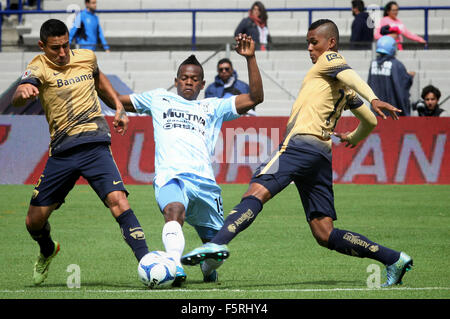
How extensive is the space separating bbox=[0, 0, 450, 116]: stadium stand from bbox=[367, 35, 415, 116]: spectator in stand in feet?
8.31

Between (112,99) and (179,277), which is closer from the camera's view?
(179,277)

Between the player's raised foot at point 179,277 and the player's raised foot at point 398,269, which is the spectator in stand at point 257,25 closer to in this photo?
the player's raised foot at point 398,269

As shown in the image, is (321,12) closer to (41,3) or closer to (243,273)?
(41,3)

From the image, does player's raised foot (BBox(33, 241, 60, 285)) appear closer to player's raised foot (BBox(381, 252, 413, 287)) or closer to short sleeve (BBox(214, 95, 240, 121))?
short sleeve (BBox(214, 95, 240, 121))

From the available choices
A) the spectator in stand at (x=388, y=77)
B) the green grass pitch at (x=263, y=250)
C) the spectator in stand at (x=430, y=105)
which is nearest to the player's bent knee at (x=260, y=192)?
the green grass pitch at (x=263, y=250)

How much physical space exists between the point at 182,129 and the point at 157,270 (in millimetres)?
1505

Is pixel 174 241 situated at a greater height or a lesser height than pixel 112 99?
lesser

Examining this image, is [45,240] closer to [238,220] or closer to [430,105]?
[238,220]

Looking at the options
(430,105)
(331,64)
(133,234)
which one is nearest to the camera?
(331,64)

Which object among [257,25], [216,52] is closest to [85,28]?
[216,52]

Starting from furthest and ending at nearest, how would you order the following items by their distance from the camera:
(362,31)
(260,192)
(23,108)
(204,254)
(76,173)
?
(362,31)
(23,108)
(76,173)
(260,192)
(204,254)

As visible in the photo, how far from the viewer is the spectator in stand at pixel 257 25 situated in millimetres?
20984

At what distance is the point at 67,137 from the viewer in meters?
7.73
